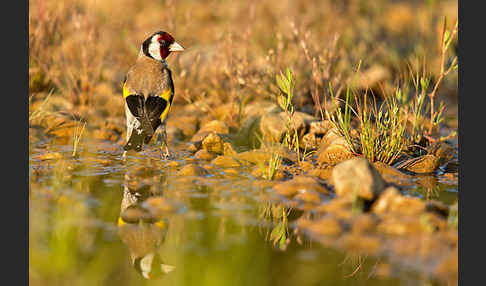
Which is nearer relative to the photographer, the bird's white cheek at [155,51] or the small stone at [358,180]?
the small stone at [358,180]

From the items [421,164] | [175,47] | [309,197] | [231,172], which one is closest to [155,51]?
[175,47]

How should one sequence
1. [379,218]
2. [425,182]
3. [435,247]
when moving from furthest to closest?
[425,182]
[379,218]
[435,247]

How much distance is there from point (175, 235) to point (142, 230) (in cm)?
25

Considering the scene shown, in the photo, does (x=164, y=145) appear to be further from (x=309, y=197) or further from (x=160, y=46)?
(x=309, y=197)

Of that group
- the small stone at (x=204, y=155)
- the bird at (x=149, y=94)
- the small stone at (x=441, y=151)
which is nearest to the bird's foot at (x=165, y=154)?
the bird at (x=149, y=94)

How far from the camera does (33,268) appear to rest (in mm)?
3311

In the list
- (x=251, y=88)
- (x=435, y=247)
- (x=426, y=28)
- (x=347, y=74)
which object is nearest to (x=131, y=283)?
(x=435, y=247)

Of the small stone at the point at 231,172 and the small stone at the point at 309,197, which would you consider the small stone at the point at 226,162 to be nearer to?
the small stone at the point at 231,172

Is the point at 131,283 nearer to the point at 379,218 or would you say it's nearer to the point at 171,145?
the point at 379,218

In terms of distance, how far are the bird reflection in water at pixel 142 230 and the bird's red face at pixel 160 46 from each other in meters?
1.83

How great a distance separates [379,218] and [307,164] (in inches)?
56.7

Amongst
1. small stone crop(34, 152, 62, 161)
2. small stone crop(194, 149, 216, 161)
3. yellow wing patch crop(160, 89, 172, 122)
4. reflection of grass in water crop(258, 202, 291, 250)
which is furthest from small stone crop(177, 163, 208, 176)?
small stone crop(34, 152, 62, 161)

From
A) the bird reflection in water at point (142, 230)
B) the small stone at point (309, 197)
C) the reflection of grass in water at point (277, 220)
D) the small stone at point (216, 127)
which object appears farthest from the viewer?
the small stone at point (216, 127)

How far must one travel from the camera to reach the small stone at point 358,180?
165 inches
